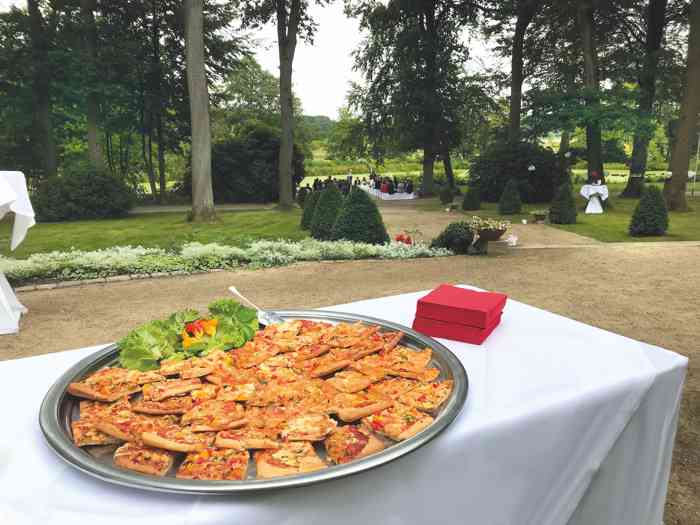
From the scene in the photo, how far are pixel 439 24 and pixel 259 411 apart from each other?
31.8 meters

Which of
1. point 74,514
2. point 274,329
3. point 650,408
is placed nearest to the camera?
point 74,514

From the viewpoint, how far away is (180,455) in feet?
3.51

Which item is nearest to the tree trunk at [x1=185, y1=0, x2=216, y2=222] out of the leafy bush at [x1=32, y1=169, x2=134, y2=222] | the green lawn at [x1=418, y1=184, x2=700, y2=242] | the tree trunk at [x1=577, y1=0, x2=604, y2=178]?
the leafy bush at [x1=32, y1=169, x2=134, y2=222]

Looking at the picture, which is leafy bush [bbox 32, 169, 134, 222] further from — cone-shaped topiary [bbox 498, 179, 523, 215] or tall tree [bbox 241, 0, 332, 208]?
cone-shaped topiary [bbox 498, 179, 523, 215]

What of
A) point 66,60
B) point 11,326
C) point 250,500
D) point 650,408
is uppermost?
point 66,60

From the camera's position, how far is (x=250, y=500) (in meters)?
0.95

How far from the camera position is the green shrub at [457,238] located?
418 inches

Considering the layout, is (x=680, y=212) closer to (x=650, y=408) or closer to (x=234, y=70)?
(x=650, y=408)

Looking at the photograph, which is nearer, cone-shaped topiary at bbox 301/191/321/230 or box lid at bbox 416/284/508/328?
box lid at bbox 416/284/508/328

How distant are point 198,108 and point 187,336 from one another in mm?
15684

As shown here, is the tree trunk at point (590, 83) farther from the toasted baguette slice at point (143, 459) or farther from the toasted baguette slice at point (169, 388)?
the toasted baguette slice at point (143, 459)

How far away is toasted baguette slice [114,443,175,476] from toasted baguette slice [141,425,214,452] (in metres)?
0.02

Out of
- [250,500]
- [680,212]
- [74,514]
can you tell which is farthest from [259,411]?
[680,212]

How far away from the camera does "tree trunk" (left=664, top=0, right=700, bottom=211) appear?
16.6 meters
